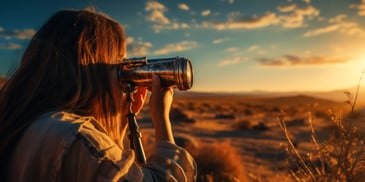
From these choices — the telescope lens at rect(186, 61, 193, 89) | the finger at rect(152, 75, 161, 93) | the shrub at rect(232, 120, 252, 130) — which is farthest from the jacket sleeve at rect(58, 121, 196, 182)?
the shrub at rect(232, 120, 252, 130)

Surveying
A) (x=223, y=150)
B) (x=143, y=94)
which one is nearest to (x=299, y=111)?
(x=223, y=150)

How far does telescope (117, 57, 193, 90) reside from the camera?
6.93 feet

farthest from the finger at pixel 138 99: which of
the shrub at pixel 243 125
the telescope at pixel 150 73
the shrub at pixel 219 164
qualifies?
the shrub at pixel 243 125

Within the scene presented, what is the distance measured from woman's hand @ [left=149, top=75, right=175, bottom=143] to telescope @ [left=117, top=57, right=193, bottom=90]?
0.15 ft

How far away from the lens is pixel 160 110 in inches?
81.2

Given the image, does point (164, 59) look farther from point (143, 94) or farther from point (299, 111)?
point (299, 111)

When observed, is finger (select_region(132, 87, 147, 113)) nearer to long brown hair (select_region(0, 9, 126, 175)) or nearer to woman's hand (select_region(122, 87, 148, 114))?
woman's hand (select_region(122, 87, 148, 114))

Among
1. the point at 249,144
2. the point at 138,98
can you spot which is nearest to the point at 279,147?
the point at 249,144

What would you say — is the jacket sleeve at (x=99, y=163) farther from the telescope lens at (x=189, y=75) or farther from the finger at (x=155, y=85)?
the telescope lens at (x=189, y=75)

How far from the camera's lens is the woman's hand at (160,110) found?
2018 millimetres

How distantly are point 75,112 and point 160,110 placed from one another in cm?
37

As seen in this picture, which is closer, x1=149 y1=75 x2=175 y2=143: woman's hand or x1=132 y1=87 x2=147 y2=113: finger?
x1=149 y1=75 x2=175 y2=143: woman's hand

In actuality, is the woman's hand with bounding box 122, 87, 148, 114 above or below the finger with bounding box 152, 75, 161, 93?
below

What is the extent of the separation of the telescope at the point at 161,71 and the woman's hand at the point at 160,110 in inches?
1.8
